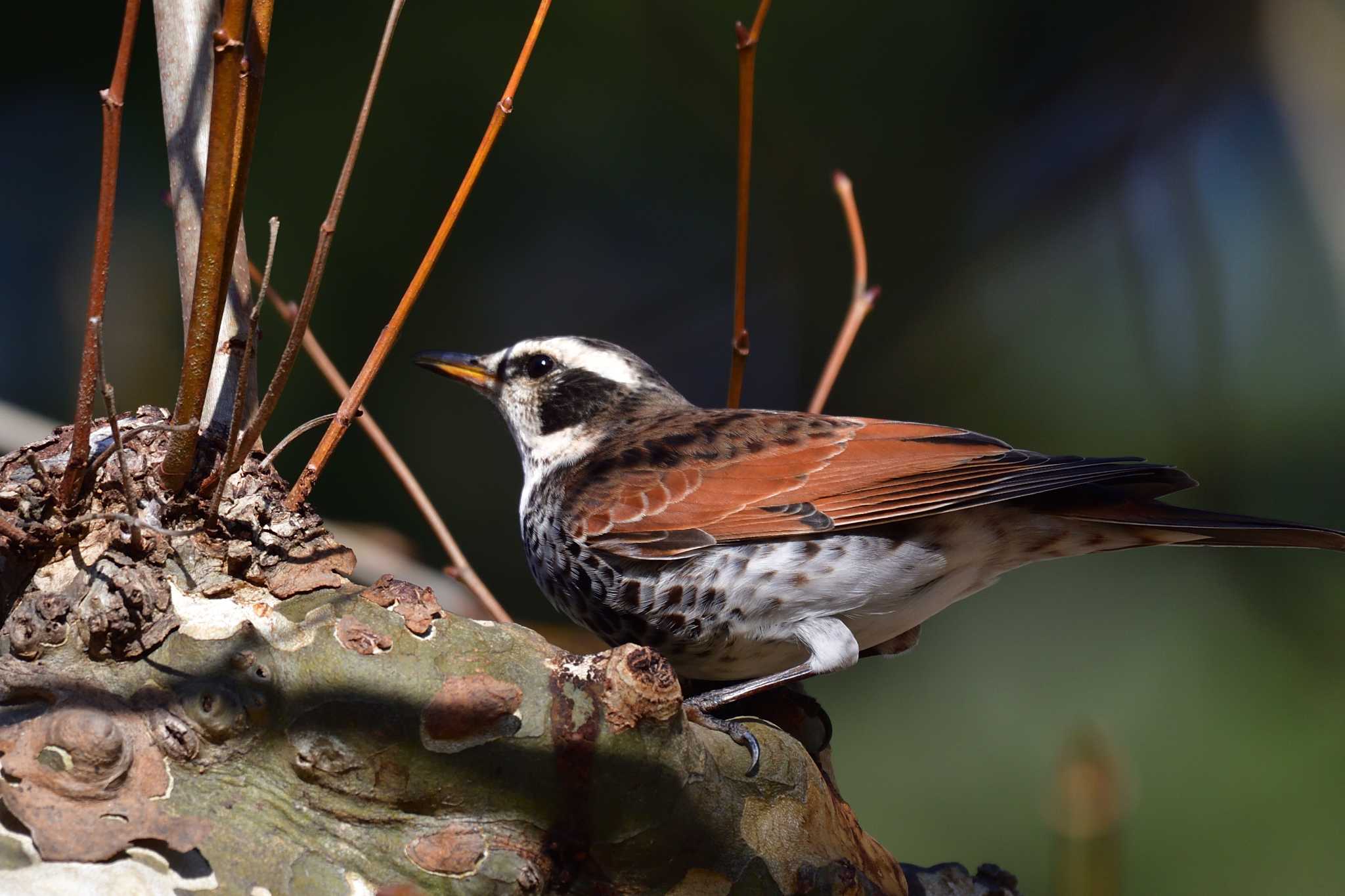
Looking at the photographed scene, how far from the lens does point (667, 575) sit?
2770 mm

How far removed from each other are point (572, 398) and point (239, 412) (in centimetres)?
188

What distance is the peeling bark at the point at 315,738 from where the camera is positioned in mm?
1596

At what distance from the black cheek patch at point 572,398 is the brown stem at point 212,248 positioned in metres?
1.77

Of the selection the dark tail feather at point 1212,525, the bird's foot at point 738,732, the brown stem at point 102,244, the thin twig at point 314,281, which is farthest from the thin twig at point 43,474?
the dark tail feather at point 1212,525

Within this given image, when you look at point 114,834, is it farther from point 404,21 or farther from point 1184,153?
point 1184,153

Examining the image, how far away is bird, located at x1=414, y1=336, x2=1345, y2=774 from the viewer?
2.72 meters

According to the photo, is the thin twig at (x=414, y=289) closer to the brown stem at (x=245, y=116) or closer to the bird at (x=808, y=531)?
the brown stem at (x=245, y=116)

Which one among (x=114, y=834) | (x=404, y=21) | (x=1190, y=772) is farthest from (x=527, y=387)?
(x=404, y=21)

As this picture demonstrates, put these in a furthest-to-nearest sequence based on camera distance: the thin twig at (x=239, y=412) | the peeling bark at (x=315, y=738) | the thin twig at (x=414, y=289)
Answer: the thin twig at (x=414, y=289) → the thin twig at (x=239, y=412) → the peeling bark at (x=315, y=738)

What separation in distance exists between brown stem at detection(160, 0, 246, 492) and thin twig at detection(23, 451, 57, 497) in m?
0.15

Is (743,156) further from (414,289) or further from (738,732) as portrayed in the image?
(738,732)

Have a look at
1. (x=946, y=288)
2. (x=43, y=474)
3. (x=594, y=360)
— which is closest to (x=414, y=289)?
(x=43, y=474)

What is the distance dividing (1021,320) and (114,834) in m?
5.11

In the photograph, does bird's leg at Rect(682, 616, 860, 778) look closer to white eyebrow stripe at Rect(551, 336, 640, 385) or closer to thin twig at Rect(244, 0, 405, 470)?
thin twig at Rect(244, 0, 405, 470)
